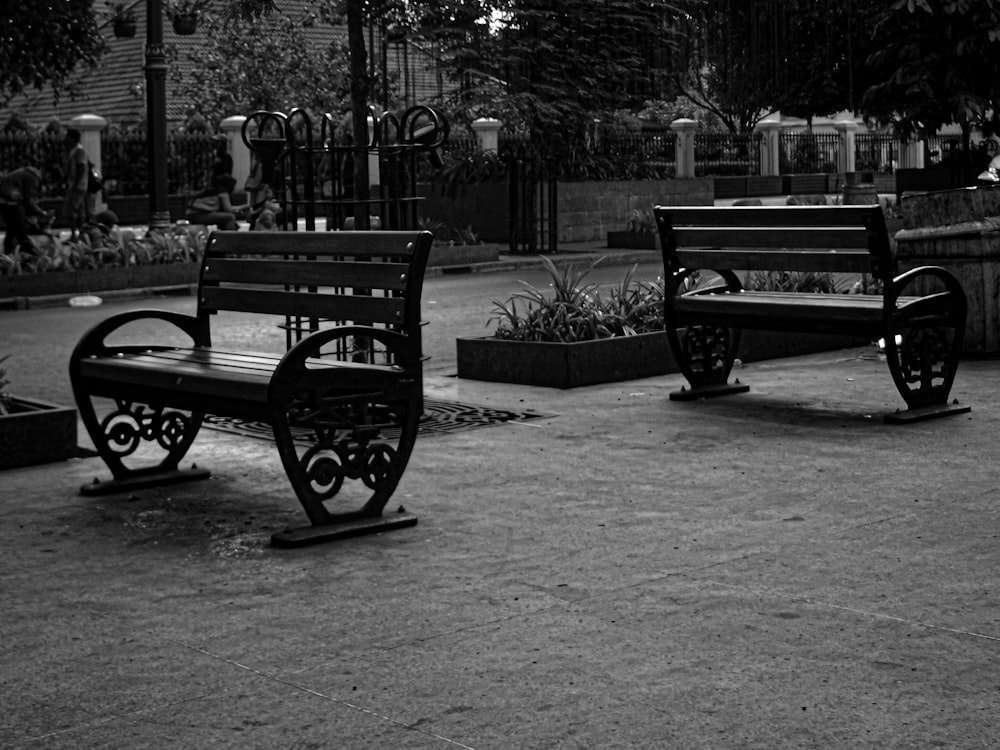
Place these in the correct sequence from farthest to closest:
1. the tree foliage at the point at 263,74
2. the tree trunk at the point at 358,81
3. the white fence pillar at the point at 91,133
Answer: the tree foliage at the point at 263,74 < the white fence pillar at the point at 91,133 < the tree trunk at the point at 358,81

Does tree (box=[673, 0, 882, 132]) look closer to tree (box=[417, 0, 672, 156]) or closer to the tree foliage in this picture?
tree (box=[417, 0, 672, 156])

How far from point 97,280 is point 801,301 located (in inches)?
487

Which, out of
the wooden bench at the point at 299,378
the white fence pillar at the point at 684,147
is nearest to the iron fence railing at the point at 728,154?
the white fence pillar at the point at 684,147

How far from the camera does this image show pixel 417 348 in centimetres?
655

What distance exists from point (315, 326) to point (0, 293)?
10.3m

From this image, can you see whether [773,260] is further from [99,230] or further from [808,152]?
[808,152]

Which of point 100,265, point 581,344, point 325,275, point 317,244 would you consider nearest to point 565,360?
point 581,344

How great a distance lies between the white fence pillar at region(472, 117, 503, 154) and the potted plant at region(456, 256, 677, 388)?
18676 millimetres

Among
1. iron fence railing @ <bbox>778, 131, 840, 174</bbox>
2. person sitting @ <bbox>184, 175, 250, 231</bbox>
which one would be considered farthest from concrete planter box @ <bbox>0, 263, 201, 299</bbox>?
iron fence railing @ <bbox>778, 131, 840, 174</bbox>

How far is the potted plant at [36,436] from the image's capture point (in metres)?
7.75

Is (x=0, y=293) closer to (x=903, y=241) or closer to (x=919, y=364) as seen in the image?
(x=903, y=241)

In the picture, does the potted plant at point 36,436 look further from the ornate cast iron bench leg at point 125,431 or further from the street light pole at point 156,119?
the street light pole at point 156,119

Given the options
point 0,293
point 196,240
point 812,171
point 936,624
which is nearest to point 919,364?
point 936,624

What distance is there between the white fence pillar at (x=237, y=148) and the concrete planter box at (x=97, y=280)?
66.5 ft
